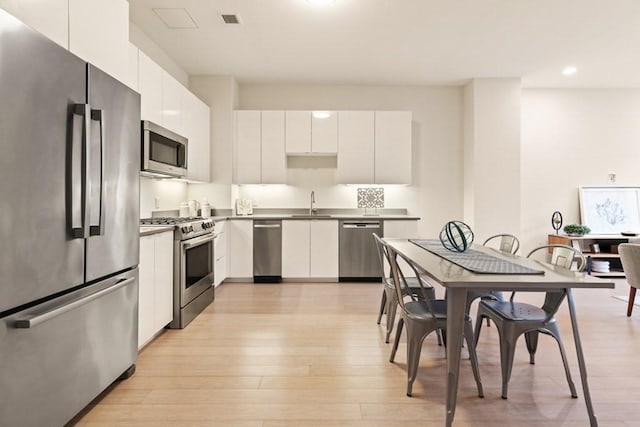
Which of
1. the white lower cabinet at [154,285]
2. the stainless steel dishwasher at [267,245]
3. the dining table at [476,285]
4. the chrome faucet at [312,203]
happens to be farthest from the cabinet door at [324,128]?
the dining table at [476,285]

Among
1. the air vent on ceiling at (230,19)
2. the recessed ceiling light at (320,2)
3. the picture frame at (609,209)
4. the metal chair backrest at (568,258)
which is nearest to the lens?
the metal chair backrest at (568,258)

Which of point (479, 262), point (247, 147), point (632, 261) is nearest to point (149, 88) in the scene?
point (247, 147)

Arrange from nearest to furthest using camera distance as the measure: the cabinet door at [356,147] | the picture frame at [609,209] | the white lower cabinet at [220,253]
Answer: the white lower cabinet at [220,253] → the cabinet door at [356,147] → the picture frame at [609,209]

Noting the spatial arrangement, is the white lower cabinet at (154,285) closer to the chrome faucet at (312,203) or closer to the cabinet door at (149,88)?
the cabinet door at (149,88)

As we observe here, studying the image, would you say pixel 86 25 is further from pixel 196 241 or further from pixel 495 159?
pixel 495 159

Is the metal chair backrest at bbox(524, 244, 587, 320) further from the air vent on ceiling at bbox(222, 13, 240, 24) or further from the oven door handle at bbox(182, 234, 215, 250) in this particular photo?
the air vent on ceiling at bbox(222, 13, 240, 24)

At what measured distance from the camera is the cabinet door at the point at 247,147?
533 centimetres

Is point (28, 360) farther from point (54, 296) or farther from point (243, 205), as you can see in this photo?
point (243, 205)

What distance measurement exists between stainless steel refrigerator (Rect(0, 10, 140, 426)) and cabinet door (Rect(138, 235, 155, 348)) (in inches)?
19.2

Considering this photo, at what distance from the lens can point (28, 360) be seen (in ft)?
4.89

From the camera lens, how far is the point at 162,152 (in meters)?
3.54

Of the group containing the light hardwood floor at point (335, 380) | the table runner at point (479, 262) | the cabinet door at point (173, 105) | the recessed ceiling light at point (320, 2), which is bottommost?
the light hardwood floor at point (335, 380)

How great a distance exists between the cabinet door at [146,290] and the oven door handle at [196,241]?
0.46 metres

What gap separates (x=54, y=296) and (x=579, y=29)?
5.00 m
